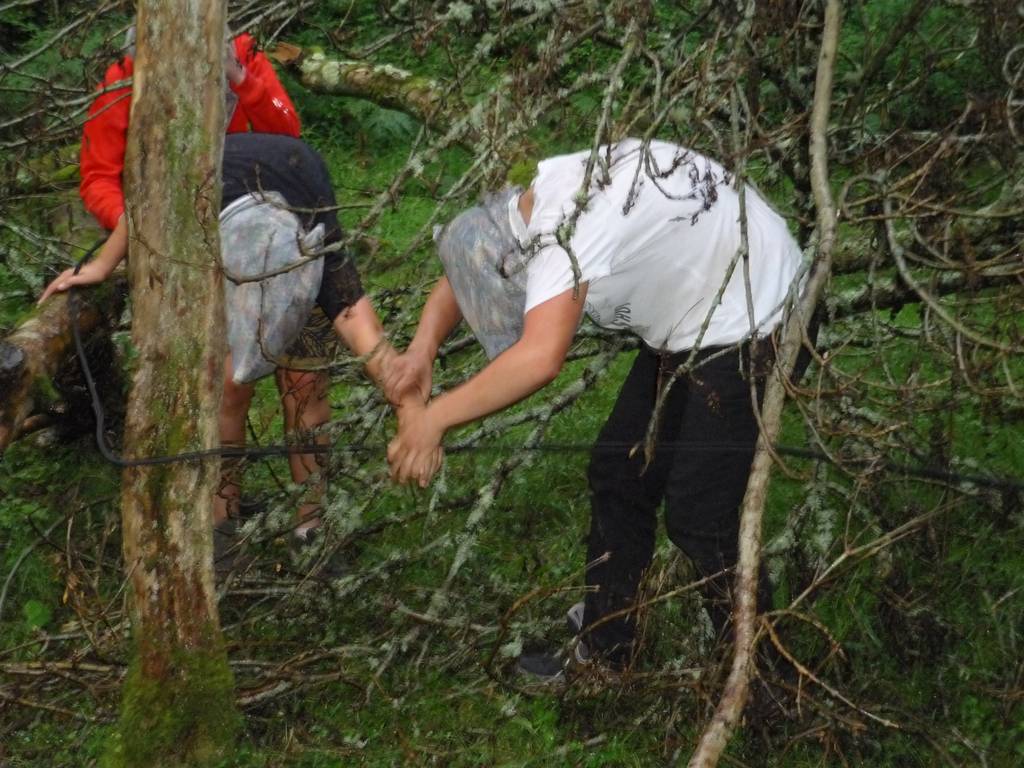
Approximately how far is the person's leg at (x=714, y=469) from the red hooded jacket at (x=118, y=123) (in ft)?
6.05

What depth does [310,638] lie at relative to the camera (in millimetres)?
4008

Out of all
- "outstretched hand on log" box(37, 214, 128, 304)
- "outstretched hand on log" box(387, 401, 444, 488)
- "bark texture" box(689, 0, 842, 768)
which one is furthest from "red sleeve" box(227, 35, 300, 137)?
"bark texture" box(689, 0, 842, 768)

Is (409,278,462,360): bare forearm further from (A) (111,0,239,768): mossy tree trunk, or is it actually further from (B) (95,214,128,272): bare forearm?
(B) (95,214,128,272): bare forearm

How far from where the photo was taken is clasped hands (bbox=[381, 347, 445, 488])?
9.83ft

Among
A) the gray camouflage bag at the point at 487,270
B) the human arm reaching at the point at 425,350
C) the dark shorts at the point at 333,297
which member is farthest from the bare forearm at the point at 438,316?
the dark shorts at the point at 333,297

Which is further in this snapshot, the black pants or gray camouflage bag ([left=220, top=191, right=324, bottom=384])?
gray camouflage bag ([left=220, top=191, right=324, bottom=384])

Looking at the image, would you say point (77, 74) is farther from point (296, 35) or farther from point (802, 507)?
point (802, 507)

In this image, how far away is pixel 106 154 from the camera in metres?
4.27

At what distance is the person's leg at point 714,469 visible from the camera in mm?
3188

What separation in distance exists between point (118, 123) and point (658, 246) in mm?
2058

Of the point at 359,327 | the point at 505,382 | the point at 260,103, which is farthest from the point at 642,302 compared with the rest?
the point at 260,103

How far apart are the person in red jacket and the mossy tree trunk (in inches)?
35.0

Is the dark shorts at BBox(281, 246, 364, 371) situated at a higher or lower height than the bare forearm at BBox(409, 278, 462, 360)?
lower

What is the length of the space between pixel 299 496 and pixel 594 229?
1.64 meters
